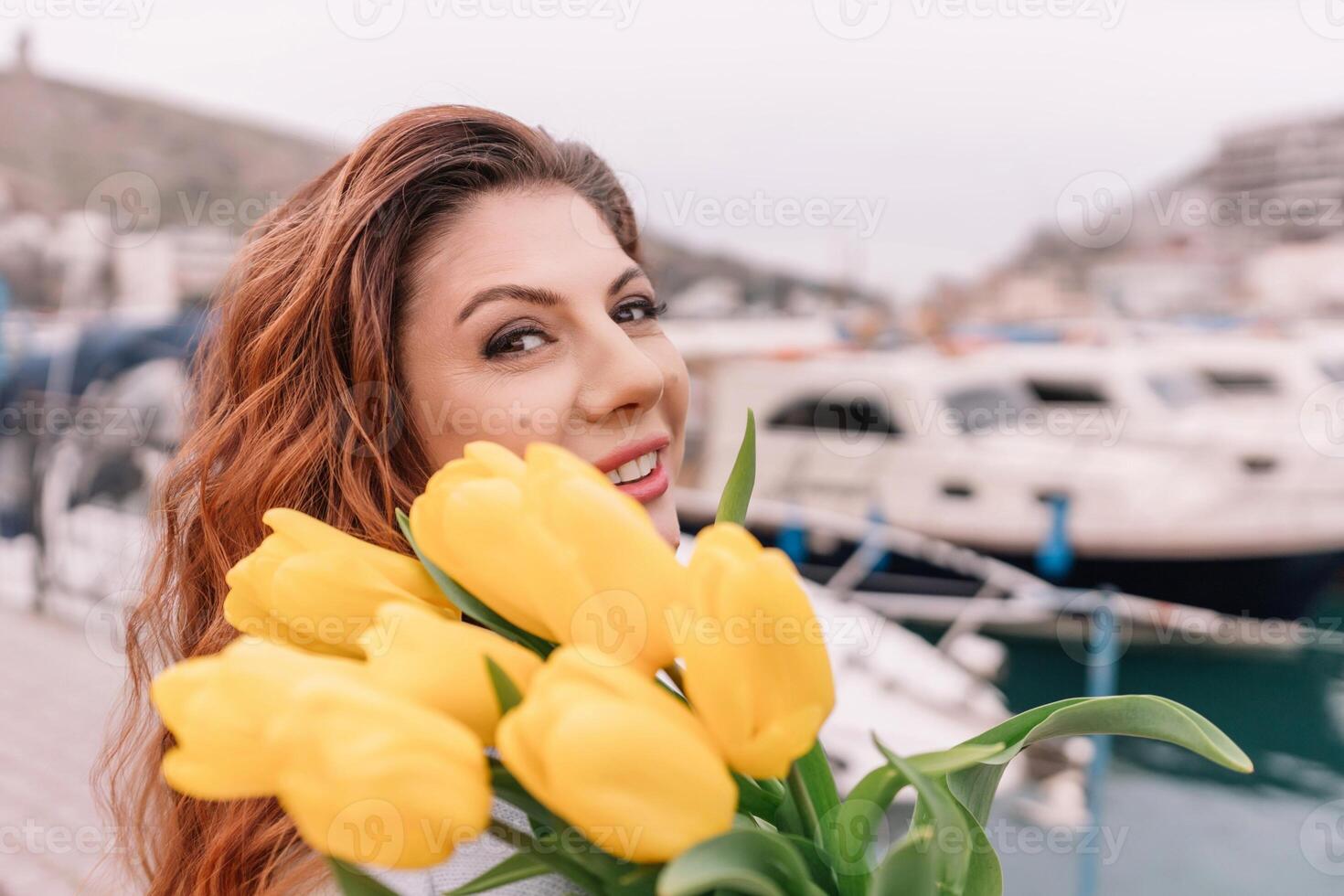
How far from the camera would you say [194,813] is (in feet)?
3.71

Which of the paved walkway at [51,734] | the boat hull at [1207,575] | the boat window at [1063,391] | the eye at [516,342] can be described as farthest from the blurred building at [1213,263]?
the eye at [516,342]

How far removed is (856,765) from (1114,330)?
38.5ft

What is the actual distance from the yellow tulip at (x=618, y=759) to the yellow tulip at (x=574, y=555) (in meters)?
0.03

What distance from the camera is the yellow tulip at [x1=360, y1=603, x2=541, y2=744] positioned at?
384mm

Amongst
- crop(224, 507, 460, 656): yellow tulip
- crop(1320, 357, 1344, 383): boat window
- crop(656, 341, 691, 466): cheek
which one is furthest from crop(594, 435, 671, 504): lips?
crop(1320, 357, 1344, 383): boat window

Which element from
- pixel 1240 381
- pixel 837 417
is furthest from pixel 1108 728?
pixel 1240 381

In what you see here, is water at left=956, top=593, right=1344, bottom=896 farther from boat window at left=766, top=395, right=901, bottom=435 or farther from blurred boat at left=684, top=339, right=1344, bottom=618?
boat window at left=766, top=395, right=901, bottom=435

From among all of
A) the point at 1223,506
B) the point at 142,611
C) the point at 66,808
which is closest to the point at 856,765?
the point at 142,611

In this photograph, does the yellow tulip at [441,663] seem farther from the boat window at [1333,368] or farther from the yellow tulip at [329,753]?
the boat window at [1333,368]

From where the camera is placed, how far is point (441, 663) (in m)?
0.39

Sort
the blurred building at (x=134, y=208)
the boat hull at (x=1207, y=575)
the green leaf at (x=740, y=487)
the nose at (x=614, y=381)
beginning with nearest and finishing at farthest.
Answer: the green leaf at (x=740, y=487) → the nose at (x=614, y=381) → the boat hull at (x=1207, y=575) → the blurred building at (x=134, y=208)

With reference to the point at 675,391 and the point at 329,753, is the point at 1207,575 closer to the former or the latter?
the point at 675,391

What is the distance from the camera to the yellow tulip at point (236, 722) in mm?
354

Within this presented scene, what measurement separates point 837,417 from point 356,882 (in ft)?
39.2
